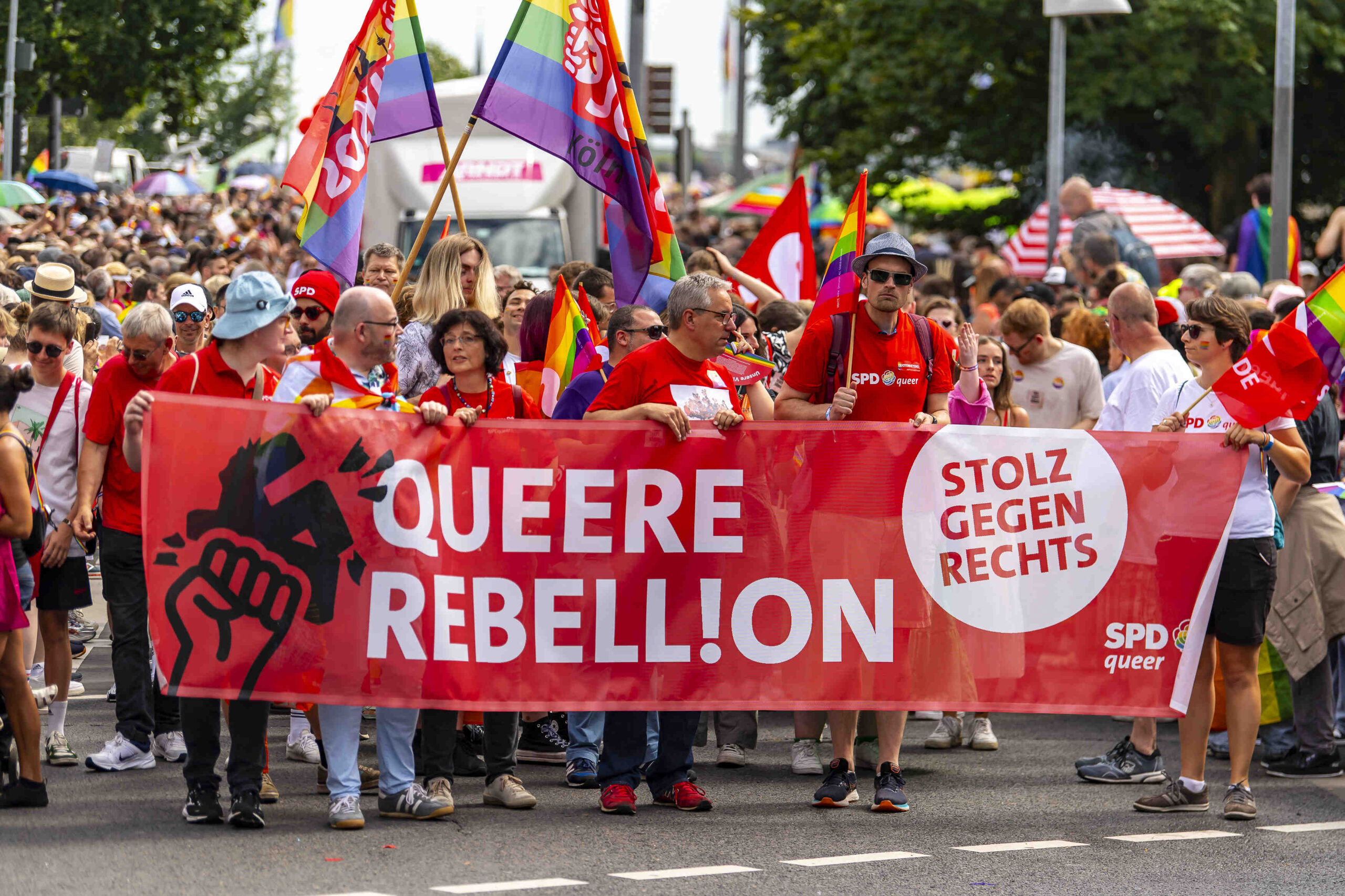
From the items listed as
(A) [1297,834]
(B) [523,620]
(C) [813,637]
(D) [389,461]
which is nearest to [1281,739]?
Result: (A) [1297,834]

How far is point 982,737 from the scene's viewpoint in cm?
873

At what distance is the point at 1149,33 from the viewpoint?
24672 millimetres

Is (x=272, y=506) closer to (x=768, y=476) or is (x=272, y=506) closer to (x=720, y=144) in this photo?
(x=768, y=476)

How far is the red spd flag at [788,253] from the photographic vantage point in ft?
38.4

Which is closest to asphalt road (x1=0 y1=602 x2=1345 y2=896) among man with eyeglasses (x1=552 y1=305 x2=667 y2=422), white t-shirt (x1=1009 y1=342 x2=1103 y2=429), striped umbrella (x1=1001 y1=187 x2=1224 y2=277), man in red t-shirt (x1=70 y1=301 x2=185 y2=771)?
man in red t-shirt (x1=70 y1=301 x2=185 y2=771)

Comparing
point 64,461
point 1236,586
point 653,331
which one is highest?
point 653,331

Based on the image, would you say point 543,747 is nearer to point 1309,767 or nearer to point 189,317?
point 189,317

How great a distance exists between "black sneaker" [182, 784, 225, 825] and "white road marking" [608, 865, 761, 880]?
61.4 inches

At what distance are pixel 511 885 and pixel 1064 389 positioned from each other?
16.7 feet

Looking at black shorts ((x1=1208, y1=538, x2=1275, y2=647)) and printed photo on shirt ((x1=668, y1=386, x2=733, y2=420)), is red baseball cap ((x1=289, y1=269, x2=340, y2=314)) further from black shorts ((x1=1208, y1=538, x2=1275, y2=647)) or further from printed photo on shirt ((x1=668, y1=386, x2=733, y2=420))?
black shorts ((x1=1208, y1=538, x2=1275, y2=647))

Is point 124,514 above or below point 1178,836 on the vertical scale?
above

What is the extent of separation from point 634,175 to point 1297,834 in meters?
4.36

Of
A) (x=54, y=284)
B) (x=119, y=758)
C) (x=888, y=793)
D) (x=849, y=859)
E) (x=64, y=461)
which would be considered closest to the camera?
(x=849, y=859)


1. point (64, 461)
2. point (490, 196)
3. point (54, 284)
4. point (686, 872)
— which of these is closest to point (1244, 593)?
point (686, 872)
